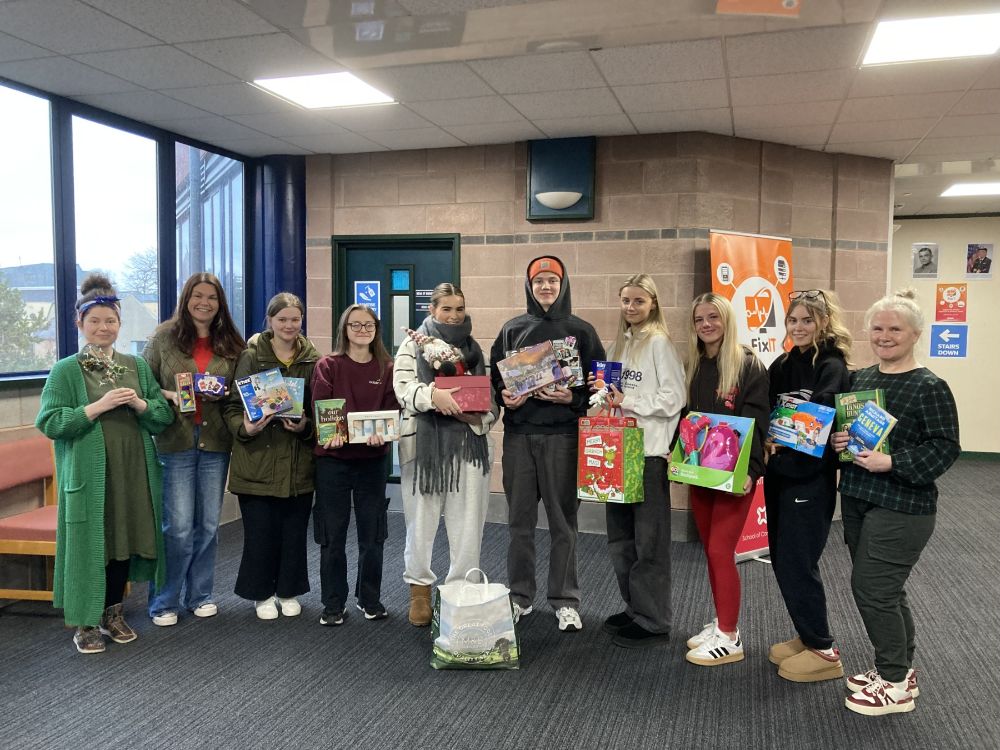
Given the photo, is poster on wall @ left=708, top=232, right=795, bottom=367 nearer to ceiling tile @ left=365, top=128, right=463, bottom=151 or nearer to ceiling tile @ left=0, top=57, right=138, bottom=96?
ceiling tile @ left=365, top=128, right=463, bottom=151

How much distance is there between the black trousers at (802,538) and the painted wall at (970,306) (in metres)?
6.37

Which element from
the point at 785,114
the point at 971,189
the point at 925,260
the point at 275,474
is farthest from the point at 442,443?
the point at 925,260

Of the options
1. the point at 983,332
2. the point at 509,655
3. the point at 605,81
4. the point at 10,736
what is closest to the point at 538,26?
the point at 605,81

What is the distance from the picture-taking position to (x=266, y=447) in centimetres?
342

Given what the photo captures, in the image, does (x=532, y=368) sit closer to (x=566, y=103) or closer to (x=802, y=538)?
(x=802, y=538)

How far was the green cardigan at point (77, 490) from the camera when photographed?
10.1ft

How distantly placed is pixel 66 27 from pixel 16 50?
18.6 inches

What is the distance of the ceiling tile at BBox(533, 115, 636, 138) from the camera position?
4.75m

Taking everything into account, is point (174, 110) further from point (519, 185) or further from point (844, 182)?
point (844, 182)

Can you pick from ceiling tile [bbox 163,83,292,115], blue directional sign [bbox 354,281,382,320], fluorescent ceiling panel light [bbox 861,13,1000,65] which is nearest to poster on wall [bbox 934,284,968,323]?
fluorescent ceiling panel light [bbox 861,13,1000,65]

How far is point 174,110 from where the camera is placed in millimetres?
4598

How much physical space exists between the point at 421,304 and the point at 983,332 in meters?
6.36

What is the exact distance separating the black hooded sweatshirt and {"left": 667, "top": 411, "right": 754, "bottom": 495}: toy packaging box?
1.61 ft

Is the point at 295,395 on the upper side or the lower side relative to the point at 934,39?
lower
